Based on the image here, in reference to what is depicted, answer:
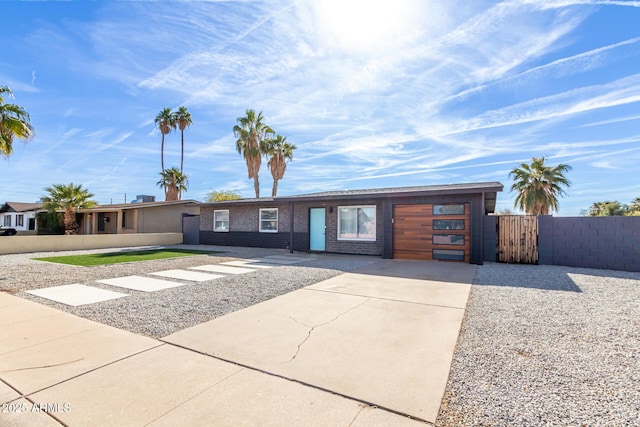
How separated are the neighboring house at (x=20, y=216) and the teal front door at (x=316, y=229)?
27.7 metres

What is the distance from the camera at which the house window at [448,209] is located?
9.89 meters

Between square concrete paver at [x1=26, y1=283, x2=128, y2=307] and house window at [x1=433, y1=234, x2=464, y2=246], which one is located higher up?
house window at [x1=433, y1=234, x2=464, y2=246]

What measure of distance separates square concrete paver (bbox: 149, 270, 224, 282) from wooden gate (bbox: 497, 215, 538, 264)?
9087mm

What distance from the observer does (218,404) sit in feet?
7.13

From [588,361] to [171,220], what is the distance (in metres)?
22.4

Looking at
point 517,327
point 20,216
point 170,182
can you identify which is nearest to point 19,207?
point 20,216

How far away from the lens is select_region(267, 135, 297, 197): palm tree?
23859 millimetres

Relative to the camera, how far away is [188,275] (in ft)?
24.9

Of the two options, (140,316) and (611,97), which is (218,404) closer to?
(140,316)

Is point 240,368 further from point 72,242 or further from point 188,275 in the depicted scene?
point 72,242

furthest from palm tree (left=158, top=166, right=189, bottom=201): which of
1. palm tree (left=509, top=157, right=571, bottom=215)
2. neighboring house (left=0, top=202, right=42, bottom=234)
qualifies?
palm tree (left=509, top=157, right=571, bottom=215)

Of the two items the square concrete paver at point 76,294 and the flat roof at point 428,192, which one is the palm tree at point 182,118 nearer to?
the flat roof at point 428,192

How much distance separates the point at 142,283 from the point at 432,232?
346 inches

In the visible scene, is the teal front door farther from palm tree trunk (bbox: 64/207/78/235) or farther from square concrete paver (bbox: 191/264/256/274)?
palm tree trunk (bbox: 64/207/78/235)
